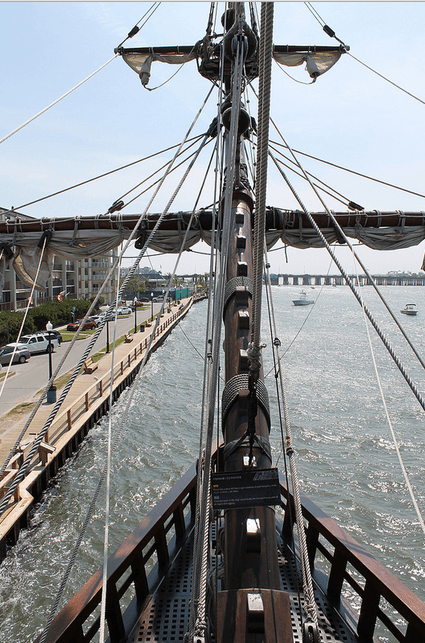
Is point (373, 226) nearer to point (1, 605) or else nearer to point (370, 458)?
point (370, 458)

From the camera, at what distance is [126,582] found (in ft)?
13.3

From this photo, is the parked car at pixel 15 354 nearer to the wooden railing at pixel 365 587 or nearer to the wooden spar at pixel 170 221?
the wooden spar at pixel 170 221

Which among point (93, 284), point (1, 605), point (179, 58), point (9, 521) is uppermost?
point (179, 58)

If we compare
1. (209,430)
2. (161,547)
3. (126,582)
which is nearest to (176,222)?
(161,547)

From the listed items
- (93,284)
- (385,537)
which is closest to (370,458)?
(385,537)

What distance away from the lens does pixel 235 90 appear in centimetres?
345

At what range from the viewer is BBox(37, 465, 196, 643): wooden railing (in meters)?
3.22

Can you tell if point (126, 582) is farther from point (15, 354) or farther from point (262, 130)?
point (15, 354)

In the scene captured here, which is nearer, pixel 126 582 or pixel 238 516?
pixel 238 516

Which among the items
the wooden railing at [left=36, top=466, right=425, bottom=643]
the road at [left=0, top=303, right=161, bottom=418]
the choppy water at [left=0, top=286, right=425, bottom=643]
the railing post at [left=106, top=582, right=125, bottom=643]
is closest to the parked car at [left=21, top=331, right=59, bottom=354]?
the road at [left=0, top=303, right=161, bottom=418]

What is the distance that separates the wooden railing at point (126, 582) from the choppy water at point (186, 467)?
3.70 metres

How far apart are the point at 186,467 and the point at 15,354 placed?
1332 centimetres

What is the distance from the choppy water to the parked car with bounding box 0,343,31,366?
6521mm

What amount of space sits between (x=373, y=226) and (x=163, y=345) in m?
28.0
